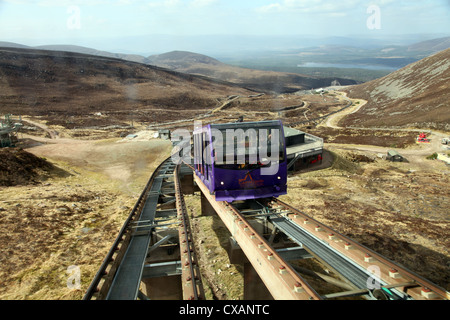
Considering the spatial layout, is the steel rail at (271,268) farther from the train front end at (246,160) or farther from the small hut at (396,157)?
the small hut at (396,157)

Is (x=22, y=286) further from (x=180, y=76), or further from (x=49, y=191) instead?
(x=180, y=76)

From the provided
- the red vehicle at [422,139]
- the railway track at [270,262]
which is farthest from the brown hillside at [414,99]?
the railway track at [270,262]

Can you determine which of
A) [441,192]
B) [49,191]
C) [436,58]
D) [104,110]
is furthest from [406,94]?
[49,191]

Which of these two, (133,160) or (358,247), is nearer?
(358,247)

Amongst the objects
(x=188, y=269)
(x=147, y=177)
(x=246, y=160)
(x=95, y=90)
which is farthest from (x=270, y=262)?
(x=95, y=90)

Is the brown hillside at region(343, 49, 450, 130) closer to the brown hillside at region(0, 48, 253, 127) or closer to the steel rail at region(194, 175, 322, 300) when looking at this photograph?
the brown hillside at region(0, 48, 253, 127)
